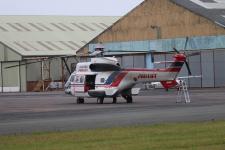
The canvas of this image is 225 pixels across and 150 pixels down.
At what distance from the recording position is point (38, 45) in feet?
311

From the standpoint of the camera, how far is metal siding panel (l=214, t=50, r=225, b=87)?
244 feet

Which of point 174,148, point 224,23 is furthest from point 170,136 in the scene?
point 224,23

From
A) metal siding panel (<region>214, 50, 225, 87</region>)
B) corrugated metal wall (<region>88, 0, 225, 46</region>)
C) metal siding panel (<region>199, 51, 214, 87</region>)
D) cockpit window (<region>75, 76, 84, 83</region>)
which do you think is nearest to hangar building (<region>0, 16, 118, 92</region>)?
corrugated metal wall (<region>88, 0, 225, 46</region>)

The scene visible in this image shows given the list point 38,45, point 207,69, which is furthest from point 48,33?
point 207,69

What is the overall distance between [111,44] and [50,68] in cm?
1269

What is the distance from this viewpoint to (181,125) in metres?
22.5

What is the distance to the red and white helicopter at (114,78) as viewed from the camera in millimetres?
43875

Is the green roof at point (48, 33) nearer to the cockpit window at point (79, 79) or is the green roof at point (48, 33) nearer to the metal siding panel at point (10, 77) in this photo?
the metal siding panel at point (10, 77)

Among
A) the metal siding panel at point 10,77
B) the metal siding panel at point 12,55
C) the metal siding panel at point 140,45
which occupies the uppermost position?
the metal siding panel at point 140,45

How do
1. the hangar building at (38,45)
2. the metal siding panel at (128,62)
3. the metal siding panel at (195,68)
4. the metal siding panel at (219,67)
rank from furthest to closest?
the hangar building at (38,45) → the metal siding panel at (128,62) → the metal siding panel at (195,68) → the metal siding panel at (219,67)

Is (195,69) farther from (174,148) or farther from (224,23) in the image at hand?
(174,148)

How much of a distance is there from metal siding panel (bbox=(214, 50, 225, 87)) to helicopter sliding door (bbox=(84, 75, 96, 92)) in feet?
103

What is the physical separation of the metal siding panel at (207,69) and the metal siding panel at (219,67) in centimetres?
50

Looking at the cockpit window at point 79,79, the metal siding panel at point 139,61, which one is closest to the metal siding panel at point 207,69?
the metal siding panel at point 139,61
